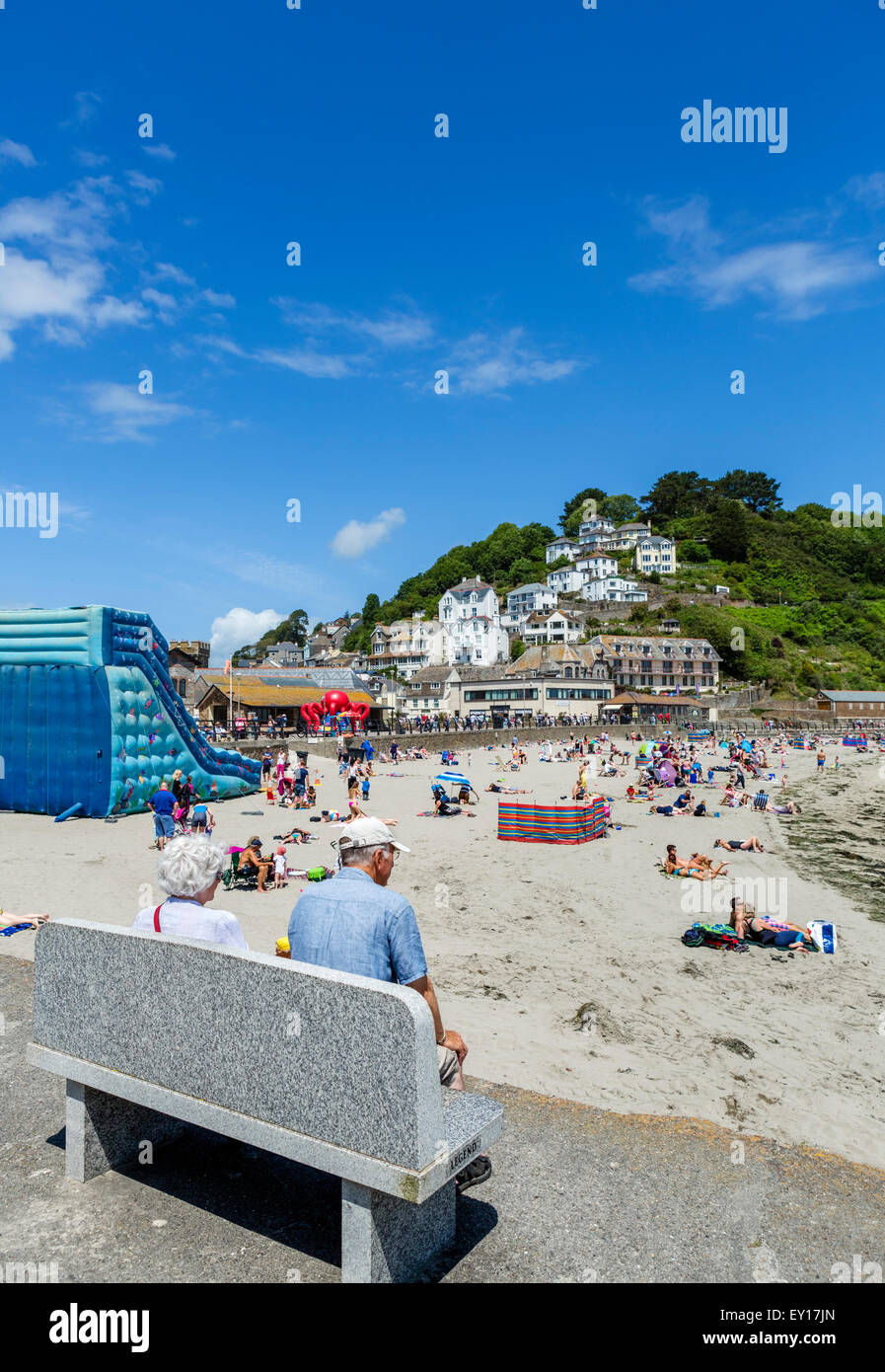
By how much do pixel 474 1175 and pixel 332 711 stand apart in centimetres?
Answer: 3758

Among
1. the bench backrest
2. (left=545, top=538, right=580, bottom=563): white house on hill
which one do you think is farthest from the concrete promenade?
(left=545, top=538, right=580, bottom=563): white house on hill

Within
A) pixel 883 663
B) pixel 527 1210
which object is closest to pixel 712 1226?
pixel 527 1210

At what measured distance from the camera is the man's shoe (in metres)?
3.19

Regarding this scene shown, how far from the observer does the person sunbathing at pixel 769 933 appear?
9836 mm

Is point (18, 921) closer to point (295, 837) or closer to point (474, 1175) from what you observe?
point (474, 1175)

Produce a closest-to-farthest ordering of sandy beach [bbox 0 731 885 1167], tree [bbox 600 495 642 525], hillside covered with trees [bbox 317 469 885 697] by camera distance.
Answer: sandy beach [bbox 0 731 885 1167] → hillside covered with trees [bbox 317 469 885 697] → tree [bbox 600 495 642 525]

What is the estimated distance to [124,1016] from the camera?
10.6 ft

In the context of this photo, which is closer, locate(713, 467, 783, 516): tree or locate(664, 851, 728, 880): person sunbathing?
locate(664, 851, 728, 880): person sunbathing

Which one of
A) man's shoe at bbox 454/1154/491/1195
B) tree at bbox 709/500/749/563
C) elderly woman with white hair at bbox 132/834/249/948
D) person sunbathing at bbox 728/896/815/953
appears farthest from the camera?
tree at bbox 709/500/749/563

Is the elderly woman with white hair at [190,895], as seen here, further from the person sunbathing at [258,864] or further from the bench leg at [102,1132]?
the person sunbathing at [258,864]

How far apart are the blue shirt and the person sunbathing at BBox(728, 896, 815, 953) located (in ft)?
26.5

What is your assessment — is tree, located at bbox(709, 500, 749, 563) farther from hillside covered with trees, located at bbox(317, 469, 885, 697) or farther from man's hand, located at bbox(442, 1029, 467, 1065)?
man's hand, located at bbox(442, 1029, 467, 1065)

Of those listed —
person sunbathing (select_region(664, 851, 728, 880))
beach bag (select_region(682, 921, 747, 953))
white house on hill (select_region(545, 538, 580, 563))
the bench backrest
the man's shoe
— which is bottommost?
person sunbathing (select_region(664, 851, 728, 880))
